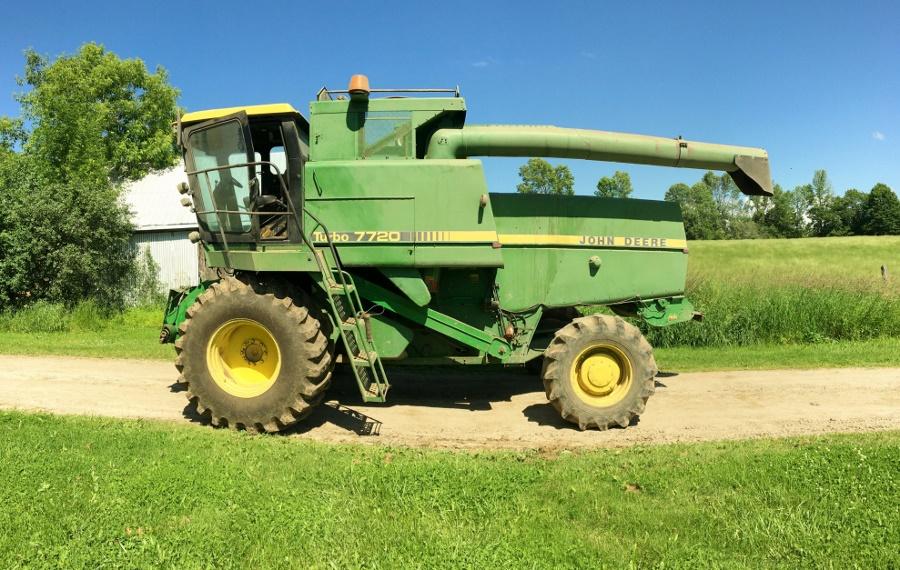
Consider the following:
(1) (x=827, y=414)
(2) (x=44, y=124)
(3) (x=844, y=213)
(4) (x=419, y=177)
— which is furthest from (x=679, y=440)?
(3) (x=844, y=213)

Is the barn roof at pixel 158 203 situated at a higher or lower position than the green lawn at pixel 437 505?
higher

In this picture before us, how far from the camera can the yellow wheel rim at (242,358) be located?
19.6 feet

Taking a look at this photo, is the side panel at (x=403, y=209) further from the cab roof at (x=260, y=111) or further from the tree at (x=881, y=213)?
the tree at (x=881, y=213)

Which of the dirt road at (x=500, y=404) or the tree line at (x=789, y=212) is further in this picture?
the tree line at (x=789, y=212)

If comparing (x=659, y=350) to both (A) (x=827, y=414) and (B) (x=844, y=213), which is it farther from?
(B) (x=844, y=213)

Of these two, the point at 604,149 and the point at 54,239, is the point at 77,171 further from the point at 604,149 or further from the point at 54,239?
the point at 604,149

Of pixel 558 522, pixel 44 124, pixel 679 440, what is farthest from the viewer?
pixel 44 124

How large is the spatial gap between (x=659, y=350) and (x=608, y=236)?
4.55 metres

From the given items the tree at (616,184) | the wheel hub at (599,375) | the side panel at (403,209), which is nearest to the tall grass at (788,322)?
the wheel hub at (599,375)

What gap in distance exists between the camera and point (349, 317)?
19.7ft

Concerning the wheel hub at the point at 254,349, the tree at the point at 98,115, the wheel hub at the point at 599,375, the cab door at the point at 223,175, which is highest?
the tree at the point at 98,115

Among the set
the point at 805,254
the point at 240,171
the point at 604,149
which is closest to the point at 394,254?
the point at 240,171

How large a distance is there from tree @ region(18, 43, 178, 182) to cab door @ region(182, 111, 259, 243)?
1343 cm

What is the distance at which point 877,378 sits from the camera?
26.4 feet
